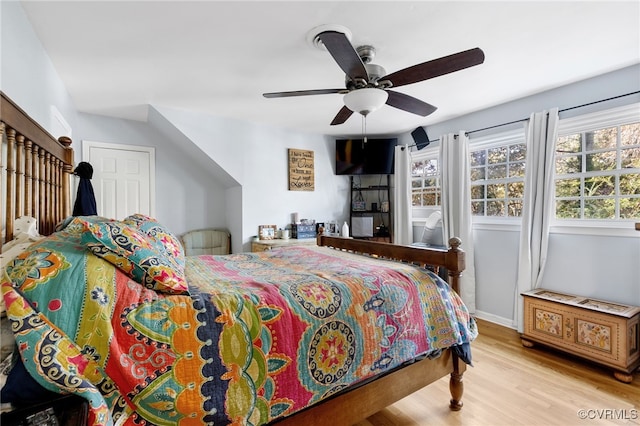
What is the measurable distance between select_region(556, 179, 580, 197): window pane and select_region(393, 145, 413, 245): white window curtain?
1.71m

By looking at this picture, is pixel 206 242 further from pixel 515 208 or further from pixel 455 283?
pixel 515 208

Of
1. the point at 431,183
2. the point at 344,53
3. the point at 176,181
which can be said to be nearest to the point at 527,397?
the point at 344,53

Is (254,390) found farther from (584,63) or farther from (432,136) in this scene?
(432,136)

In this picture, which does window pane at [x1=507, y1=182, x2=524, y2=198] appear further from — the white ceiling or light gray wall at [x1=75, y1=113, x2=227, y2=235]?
light gray wall at [x1=75, y1=113, x2=227, y2=235]

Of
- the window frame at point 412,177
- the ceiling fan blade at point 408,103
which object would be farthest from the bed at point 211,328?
the window frame at point 412,177

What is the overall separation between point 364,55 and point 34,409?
2.38m

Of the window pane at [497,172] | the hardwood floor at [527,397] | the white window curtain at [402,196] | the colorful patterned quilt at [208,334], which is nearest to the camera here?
the colorful patterned quilt at [208,334]

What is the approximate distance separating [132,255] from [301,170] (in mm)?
3372

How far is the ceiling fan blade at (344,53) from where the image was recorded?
1.52 m

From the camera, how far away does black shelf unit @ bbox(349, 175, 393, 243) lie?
182 inches

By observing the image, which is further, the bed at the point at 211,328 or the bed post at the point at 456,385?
the bed post at the point at 456,385

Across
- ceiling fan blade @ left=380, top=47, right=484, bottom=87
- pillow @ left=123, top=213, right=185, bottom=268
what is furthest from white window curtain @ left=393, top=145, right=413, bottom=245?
pillow @ left=123, top=213, right=185, bottom=268

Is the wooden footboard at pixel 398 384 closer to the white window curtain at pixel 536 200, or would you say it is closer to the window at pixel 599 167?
the white window curtain at pixel 536 200

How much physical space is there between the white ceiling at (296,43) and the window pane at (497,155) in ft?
1.80
